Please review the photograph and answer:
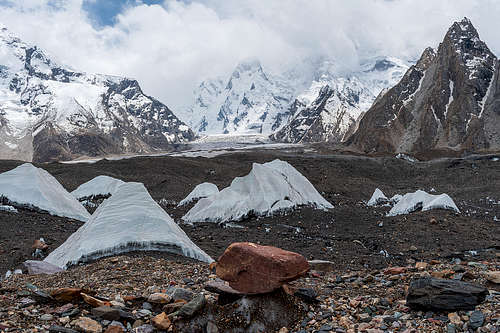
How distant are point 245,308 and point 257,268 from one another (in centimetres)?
62

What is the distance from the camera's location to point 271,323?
20.2ft

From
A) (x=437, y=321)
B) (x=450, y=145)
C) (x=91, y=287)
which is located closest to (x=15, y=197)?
(x=91, y=287)

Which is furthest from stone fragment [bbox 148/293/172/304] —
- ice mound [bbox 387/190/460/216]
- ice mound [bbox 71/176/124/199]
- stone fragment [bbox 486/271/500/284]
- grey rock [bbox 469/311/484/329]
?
ice mound [bbox 71/176/124/199]

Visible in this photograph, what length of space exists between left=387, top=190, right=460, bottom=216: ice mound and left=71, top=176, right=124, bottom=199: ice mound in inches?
793

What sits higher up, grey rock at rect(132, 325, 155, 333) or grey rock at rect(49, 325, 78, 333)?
grey rock at rect(49, 325, 78, 333)

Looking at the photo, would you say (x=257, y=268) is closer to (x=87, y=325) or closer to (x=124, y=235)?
(x=87, y=325)

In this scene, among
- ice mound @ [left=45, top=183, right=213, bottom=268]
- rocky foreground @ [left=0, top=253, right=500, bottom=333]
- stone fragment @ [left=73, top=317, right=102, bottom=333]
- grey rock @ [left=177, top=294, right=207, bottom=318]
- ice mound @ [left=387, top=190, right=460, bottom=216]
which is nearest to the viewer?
stone fragment @ [left=73, top=317, right=102, bottom=333]

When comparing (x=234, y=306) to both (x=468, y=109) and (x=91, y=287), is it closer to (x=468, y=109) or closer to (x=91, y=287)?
(x=91, y=287)

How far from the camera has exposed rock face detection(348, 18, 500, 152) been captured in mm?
94763

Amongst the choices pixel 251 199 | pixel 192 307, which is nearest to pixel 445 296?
pixel 192 307

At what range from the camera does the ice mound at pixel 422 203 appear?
22.6 metres

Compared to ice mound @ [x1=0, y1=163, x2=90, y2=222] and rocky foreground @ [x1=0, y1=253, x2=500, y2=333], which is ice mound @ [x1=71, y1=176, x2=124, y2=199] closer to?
ice mound @ [x1=0, y1=163, x2=90, y2=222]

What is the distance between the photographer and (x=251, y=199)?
75.1 feet

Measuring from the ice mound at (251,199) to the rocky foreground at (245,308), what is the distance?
14184 millimetres
